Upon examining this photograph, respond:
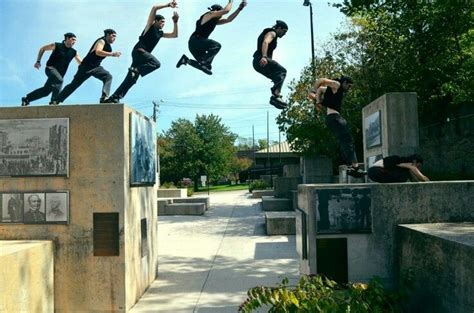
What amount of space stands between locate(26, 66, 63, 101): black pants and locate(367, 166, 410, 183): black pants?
17.4ft

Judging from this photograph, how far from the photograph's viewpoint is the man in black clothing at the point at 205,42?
5.51m

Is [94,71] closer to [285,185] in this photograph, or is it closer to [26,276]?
[26,276]

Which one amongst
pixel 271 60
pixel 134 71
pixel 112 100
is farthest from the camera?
pixel 112 100

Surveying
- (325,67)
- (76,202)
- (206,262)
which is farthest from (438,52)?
(76,202)

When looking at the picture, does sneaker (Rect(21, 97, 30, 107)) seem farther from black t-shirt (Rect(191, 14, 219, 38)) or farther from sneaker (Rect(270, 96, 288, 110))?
sneaker (Rect(270, 96, 288, 110))

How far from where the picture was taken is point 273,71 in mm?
5680

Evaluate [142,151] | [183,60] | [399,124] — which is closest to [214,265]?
[142,151]

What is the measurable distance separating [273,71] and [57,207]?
13.0 feet

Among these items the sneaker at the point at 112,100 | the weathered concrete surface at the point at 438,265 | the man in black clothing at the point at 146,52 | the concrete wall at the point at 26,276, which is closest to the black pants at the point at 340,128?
the weathered concrete surface at the point at 438,265

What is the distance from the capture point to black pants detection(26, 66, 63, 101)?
743 centimetres

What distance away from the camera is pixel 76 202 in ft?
22.6

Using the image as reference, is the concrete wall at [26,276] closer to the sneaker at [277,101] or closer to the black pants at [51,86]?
the black pants at [51,86]

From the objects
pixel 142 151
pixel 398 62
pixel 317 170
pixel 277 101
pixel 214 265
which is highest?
pixel 398 62

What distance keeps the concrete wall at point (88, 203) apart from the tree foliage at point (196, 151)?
37676 millimetres
